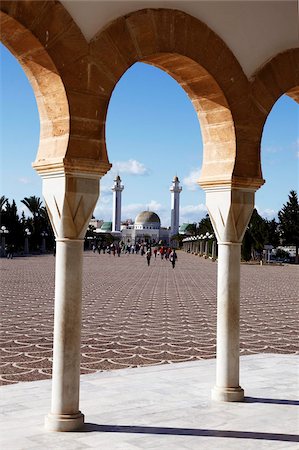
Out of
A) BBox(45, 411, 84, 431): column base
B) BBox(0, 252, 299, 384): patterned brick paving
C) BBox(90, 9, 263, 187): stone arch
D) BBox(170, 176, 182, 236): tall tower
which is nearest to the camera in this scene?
BBox(45, 411, 84, 431): column base

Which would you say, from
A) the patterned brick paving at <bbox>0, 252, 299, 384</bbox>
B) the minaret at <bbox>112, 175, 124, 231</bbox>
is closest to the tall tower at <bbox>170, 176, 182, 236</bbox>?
the minaret at <bbox>112, 175, 124, 231</bbox>

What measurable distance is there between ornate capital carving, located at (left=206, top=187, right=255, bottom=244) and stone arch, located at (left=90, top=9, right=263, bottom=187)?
0.36 feet

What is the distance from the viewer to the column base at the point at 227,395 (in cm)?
565

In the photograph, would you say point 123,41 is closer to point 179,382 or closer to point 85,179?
point 85,179

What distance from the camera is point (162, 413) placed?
17.3ft

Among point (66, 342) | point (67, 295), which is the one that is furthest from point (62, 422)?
point (67, 295)

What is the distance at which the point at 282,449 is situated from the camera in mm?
4457

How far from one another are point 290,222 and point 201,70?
47964 mm

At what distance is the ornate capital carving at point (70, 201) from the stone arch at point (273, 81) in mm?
2049

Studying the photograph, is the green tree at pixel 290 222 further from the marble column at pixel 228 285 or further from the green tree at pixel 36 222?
the marble column at pixel 228 285

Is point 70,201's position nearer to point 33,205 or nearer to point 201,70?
point 201,70

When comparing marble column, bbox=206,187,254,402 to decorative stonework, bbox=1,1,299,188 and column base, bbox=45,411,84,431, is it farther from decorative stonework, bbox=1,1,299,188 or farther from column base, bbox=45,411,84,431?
column base, bbox=45,411,84,431

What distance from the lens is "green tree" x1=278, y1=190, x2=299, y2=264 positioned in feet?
169

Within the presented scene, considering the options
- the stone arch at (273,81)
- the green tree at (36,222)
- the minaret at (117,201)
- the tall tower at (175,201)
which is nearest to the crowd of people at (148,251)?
the green tree at (36,222)
